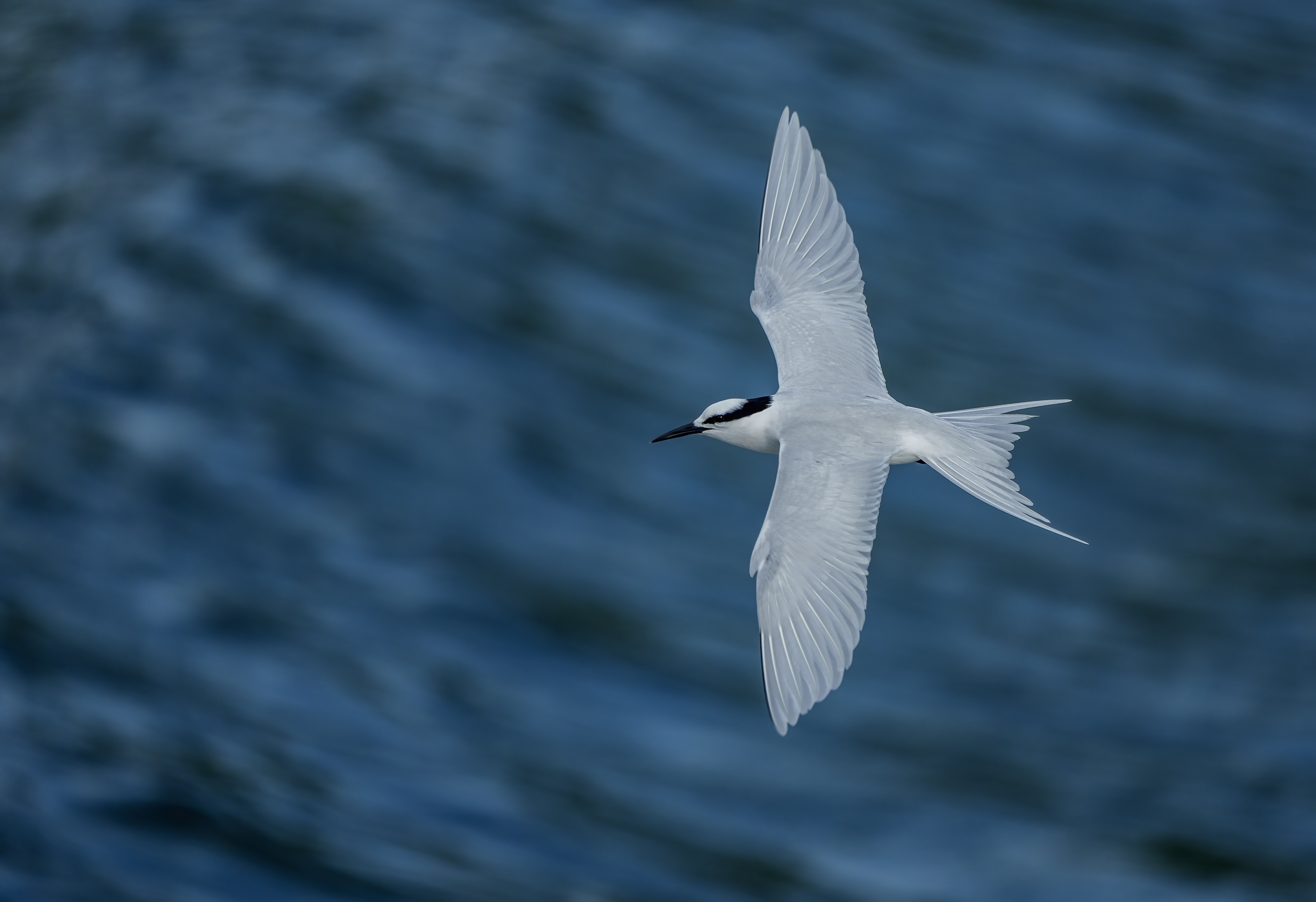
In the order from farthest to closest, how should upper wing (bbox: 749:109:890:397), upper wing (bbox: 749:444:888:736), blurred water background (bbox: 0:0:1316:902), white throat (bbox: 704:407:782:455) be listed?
blurred water background (bbox: 0:0:1316:902) < upper wing (bbox: 749:109:890:397) < white throat (bbox: 704:407:782:455) < upper wing (bbox: 749:444:888:736)

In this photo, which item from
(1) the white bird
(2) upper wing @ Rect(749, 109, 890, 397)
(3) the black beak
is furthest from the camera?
(2) upper wing @ Rect(749, 109, 890, 397)

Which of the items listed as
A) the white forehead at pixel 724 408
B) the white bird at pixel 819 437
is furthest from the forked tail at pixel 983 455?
the white forehead at pixel 724 408

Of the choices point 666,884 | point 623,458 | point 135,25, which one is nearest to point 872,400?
point 666,884

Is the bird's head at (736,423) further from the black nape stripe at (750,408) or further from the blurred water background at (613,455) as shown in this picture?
the blurred water background at (613,455)

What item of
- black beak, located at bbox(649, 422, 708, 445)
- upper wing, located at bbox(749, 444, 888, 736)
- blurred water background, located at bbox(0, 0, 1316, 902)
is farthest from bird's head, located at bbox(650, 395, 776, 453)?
blurred water background, located at bbox(0, 0, 1316, 902)

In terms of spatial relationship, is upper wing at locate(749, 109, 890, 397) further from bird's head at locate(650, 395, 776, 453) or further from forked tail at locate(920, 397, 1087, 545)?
forked tail at locate(920, 397, 1087, 545)

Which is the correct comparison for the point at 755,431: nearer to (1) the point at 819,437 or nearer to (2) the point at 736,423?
(2) the point at 736,423

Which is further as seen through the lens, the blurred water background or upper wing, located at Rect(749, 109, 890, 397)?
the blurred water background
